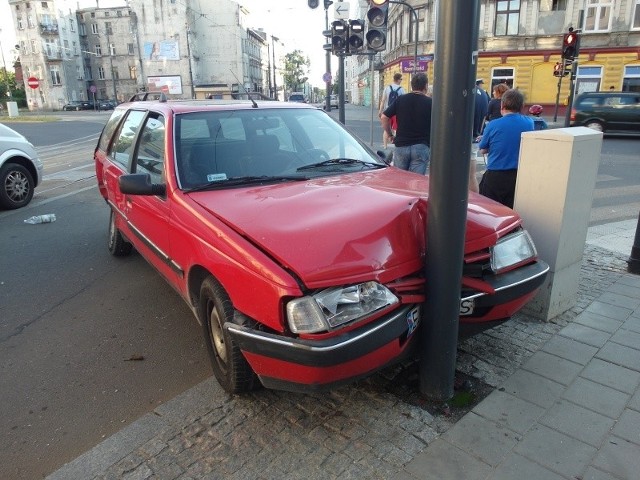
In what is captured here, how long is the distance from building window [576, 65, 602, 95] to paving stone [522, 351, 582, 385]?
1349 inches

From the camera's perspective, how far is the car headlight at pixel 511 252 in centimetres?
296

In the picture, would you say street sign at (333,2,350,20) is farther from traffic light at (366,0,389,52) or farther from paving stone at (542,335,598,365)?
paving stone at (542,335,598,365)

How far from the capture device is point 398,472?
2.38 m

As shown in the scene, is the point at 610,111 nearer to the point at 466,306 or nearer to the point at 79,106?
the point at 466,306

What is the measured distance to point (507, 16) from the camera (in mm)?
33594

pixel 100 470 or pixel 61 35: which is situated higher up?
A: pixel 61 35

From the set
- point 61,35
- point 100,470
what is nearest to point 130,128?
point 100,470

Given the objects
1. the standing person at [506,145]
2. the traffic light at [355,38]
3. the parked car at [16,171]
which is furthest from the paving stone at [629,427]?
the traffic light at [355,38]

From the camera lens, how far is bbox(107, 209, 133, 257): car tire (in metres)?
5.71

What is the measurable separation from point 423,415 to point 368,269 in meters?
1.00

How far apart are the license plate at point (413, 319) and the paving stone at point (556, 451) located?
78 cm

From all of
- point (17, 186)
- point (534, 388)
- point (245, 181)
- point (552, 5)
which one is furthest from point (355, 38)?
point (552, 5)

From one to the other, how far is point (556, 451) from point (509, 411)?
1.15 ft

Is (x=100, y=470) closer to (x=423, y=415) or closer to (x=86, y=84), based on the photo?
(x=423, y=415)
